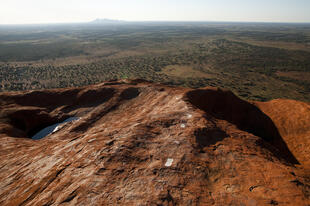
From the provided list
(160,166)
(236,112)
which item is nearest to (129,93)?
(236,112)

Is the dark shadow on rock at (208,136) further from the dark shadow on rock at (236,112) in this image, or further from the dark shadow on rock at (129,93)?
the dark shadow on rock at (129,93)

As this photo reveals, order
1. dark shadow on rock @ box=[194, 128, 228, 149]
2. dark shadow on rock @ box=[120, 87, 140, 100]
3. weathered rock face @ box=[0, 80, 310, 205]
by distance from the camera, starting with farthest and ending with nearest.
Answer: dark shadow on rock @ box=[120, 87, 140, 100], dark shadow on rock @ box=[194, 128, 228, 149], weathered rock face @ box=[0, 80, 310, 205]

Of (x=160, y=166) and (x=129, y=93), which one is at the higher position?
(x=160, y=166)

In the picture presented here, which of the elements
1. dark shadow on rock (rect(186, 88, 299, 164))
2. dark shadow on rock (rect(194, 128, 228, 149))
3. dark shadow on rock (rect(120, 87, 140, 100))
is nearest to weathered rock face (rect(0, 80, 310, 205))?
dark shadow on rock (rect(194, 128, 228, 149))

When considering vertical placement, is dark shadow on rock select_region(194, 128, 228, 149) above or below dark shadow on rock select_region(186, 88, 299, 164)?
above

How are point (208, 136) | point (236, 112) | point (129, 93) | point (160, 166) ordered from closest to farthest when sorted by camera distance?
1. point (160, 166)
2. point (208, 136)
3. point (236, 112)
4. point (129, 93)

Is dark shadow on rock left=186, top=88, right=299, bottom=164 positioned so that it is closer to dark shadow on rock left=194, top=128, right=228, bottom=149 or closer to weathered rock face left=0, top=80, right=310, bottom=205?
weathered rock face left=0, top=80, right=310, bottom=205

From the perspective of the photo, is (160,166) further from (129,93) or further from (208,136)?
(129,93)

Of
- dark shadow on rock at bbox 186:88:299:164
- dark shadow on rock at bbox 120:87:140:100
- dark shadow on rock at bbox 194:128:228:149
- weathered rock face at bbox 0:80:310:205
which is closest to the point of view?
weathered rock face at bbox 0:80:310:205

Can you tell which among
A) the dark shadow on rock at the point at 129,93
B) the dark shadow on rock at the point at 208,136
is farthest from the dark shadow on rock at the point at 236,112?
the dark shadow on rock at the point at 129,93
